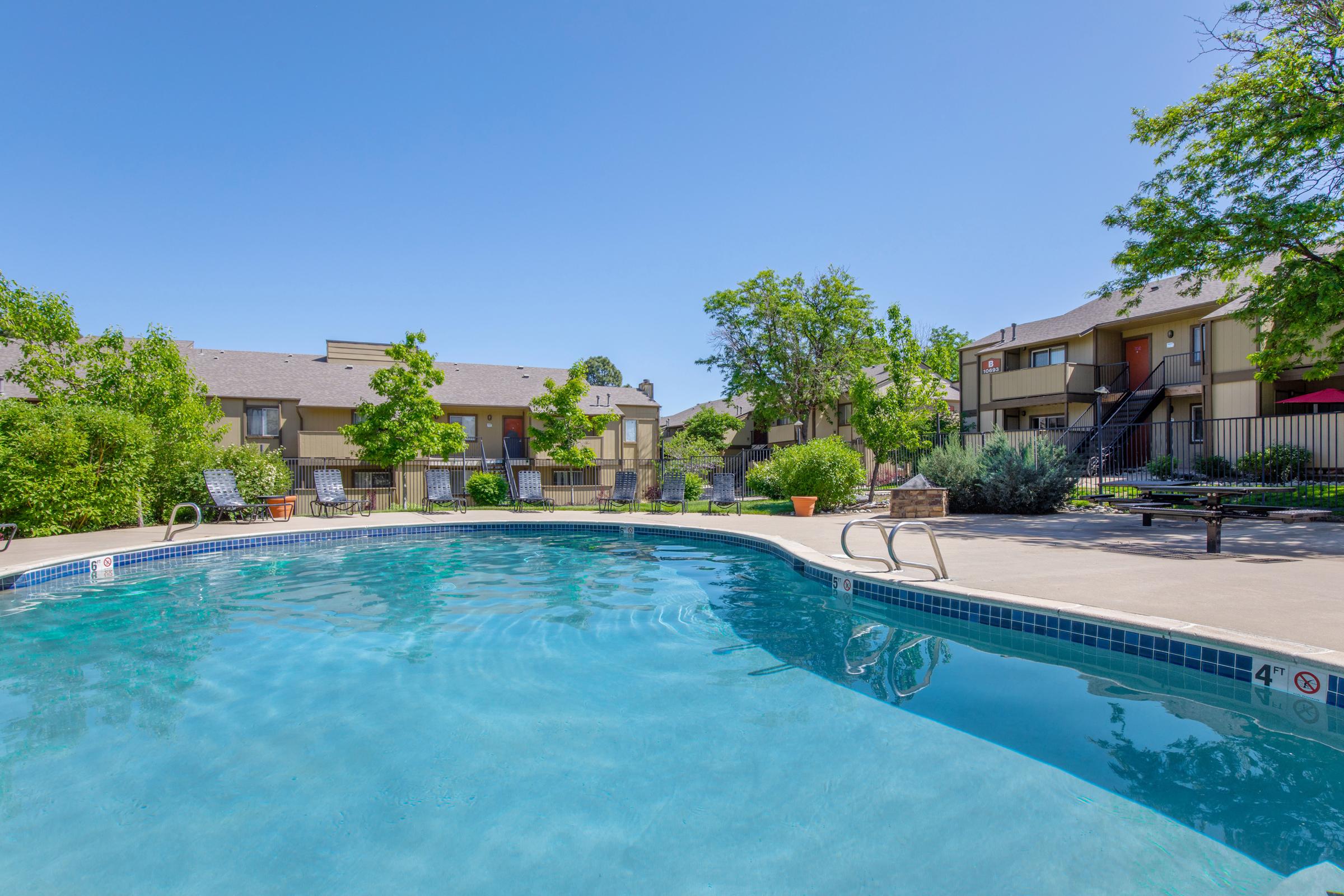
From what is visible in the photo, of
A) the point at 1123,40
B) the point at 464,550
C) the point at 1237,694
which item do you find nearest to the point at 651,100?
the point at 1123,40

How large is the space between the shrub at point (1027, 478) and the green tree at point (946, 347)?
29001mm

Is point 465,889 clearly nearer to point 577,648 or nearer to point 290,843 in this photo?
point 290,843

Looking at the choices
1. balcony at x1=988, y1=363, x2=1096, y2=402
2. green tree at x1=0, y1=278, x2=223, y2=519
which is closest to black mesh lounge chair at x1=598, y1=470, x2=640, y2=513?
green tree at x1=0, y1=278, x2=223, y2=519

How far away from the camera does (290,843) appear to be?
2871 mm

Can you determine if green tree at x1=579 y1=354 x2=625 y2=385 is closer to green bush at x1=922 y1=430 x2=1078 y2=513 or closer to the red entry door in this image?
the red entry door

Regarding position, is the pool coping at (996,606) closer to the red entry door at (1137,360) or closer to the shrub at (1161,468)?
the shrub at (1161,468)

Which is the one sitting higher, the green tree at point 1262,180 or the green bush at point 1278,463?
the green tree at point 1262,180

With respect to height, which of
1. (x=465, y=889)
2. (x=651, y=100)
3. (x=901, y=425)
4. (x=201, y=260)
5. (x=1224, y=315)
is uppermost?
(x=651, y=100)

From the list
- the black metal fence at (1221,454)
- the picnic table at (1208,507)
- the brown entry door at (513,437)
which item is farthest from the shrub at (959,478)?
the brown entry door at (513,437)

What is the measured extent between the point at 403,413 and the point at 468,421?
8747 millimetres

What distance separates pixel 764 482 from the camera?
19.9m

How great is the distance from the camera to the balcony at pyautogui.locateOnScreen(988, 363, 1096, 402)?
22.7 metres

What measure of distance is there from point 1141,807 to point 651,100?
1552cm

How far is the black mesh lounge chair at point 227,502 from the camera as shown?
514 inches
